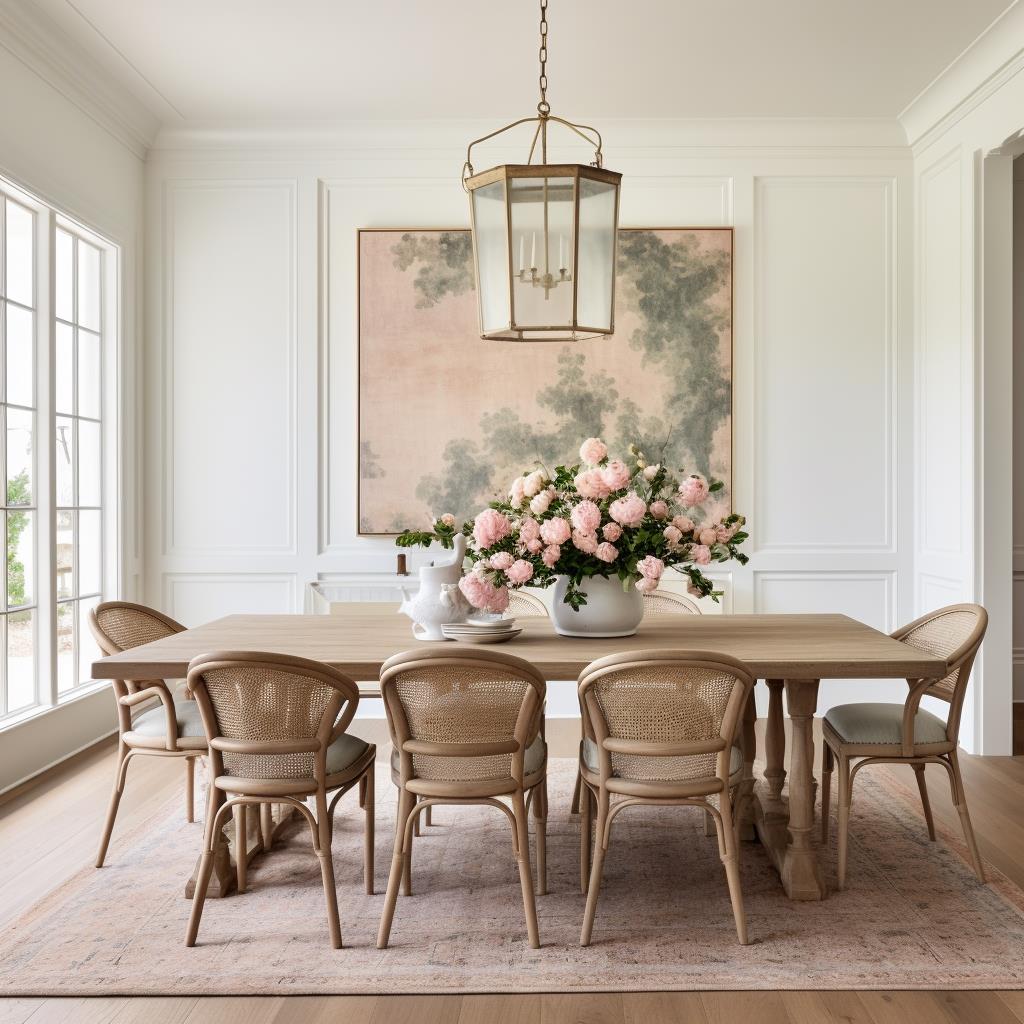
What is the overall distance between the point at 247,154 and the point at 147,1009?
4.53 meters

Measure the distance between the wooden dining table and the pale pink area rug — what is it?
0.20 meters

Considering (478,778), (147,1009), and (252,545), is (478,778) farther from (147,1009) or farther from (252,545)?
(252,545)

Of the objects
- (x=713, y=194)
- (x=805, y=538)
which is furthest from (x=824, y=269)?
(x=805, y=538)

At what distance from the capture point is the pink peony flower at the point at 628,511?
9.75ft

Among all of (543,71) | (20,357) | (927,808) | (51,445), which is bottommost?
(927,808)

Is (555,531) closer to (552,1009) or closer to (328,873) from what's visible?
(328,873)

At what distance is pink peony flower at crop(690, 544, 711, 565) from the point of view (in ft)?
9.86

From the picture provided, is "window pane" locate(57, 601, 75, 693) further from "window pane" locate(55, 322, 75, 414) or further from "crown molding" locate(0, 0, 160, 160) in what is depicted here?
"crown molding" locate(0, 0, 160, 160)

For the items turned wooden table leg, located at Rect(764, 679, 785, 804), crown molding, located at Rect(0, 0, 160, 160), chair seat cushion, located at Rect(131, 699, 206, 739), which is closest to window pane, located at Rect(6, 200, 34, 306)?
crown molding, located at Rect(0, 0, 160, 160)

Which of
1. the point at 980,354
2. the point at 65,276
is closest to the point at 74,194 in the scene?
the point at 65,276

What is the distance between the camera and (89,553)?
4961 millimetres

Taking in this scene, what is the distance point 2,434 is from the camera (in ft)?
13.3

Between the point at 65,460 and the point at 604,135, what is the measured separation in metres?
3.42

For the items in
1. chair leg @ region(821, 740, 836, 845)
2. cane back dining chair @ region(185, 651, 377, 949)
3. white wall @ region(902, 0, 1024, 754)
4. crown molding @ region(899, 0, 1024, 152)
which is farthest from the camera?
Result: white wall @ region(902, 0, 1024, 754)
